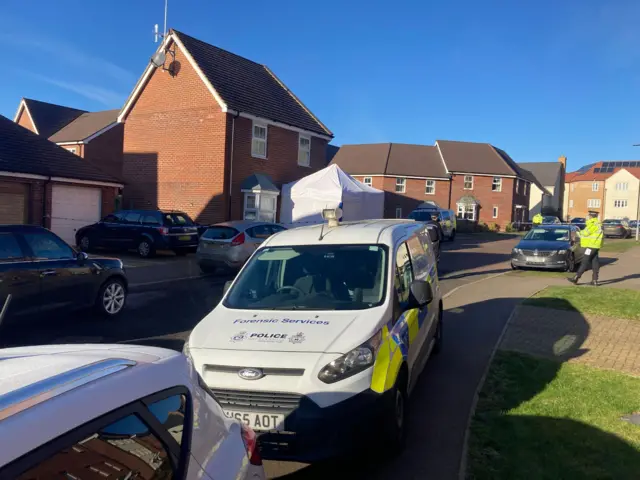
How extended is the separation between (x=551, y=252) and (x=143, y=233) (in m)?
13.2

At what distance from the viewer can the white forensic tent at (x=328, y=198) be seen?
20.3 m

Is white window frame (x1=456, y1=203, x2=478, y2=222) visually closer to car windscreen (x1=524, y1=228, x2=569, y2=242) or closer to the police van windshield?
car windscreen (x1=524, y1=228, x2=569, y2=242)

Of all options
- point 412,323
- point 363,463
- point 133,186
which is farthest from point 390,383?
point 133,186

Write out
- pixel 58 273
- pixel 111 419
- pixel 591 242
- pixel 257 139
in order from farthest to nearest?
→ 1. pixel 257 139
2. pixel 591 242
3. pixel 58 273
4. pixel 111 419

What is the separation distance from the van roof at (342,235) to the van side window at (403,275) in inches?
6.2

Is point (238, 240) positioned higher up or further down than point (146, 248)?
higher up

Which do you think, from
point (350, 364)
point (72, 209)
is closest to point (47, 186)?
point (72, 209)

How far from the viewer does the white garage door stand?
1967 centimetres

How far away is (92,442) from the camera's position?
1740mm

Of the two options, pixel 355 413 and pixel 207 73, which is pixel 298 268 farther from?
pixel 207 73

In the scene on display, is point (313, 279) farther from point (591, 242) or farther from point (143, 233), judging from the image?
point (143, 233)

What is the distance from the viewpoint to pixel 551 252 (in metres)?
16.8

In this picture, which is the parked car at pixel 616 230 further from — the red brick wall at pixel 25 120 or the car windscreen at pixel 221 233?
the red brick wall at pixel 25 120

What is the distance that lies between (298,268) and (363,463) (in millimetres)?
1924
